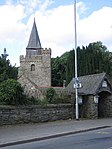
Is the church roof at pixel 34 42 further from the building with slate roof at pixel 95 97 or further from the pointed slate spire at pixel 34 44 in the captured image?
the building with slate roof at pixel 95 97

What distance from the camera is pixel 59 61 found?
4129 inches

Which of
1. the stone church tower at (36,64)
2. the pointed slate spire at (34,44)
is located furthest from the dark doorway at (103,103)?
the pointed slate spire at (34,44)

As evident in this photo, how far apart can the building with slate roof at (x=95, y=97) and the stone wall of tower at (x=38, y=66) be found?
5400 cm

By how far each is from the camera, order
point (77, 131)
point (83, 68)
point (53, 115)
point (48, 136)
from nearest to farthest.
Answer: point (48, 136)
point (77, 131)
point (53, 115)
point (83, 68)

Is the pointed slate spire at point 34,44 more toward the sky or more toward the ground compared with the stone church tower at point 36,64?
more toward the sky

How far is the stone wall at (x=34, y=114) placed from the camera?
2402 centimetres

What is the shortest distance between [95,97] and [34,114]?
7.10 meters

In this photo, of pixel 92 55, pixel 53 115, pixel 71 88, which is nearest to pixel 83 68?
pixel 92 55

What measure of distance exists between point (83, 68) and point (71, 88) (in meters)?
41.8

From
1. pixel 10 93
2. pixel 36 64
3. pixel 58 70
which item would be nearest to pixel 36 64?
pixel 36 64

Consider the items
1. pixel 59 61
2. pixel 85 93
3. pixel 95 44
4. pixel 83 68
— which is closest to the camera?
pixel 85 93

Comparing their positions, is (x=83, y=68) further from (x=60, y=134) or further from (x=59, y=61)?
(x=60, y=134)

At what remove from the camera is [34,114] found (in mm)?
Answer: 25953

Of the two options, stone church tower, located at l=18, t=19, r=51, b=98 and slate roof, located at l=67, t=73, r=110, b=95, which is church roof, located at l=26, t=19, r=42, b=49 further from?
slate roof, located at l=67, t=73, r=110, b=95
